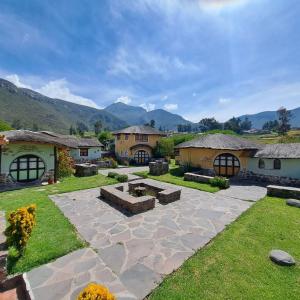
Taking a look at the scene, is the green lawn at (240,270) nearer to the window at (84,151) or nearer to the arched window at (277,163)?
the arched window at (277,163)

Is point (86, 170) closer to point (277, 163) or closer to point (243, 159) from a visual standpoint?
point (243, 159)

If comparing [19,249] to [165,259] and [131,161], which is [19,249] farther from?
[131,161]

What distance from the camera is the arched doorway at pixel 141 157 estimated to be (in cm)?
3481

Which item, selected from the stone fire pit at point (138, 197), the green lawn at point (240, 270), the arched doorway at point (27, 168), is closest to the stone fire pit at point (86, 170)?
the arched doorway at point (27, 168)

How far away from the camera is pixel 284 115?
75625mm

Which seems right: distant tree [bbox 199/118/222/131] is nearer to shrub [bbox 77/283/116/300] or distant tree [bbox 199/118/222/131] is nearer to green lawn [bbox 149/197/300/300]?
green lawn [bbox 149/197/300/300]

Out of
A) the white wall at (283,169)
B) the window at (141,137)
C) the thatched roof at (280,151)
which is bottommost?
the white wall at (283,169)

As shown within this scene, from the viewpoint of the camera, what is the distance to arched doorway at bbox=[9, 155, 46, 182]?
15873 mm

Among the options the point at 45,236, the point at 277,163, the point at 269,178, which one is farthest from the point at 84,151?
the point at 45,236

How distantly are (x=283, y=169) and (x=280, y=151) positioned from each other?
1704 mm

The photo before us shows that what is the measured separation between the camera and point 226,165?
2088 centimetres

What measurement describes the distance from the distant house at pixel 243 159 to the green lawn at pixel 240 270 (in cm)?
1075

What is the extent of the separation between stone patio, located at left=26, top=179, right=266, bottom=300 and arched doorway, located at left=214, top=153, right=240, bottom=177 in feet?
27.3

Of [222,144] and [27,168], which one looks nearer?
[27,168]
